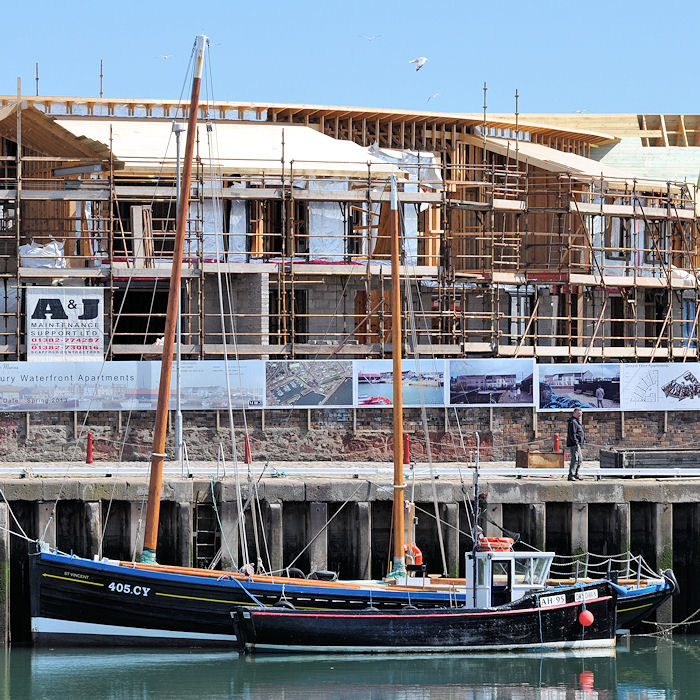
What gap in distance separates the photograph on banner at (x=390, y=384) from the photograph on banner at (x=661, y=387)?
489 cm

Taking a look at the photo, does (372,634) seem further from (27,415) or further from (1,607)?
(27,415)

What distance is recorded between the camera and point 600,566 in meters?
31.1

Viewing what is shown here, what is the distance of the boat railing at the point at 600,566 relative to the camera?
1182 inches

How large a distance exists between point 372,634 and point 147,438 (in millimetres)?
11056

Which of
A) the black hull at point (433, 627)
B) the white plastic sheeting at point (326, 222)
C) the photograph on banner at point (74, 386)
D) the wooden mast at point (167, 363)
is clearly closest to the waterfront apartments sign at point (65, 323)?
the photograph on banner at point (74, 386)

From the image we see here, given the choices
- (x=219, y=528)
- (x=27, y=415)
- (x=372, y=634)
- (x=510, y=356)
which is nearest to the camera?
(x=372, y=634)

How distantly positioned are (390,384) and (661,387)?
23.2 feet

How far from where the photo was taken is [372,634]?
91.8ft

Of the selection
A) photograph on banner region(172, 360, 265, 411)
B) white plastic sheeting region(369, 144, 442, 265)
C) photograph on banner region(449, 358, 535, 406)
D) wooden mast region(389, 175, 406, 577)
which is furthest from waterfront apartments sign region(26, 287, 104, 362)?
wooden mast region(389, 175, 406, 577)

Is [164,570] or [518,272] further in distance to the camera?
[518,272]

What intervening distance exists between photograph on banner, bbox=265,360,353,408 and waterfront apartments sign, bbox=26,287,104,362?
4430 millimetres

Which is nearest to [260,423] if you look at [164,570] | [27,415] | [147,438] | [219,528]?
[147,438]

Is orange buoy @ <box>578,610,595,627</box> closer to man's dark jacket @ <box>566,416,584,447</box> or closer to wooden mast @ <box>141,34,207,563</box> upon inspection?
man's dark jacket @ <box>566,416,584,447</box>

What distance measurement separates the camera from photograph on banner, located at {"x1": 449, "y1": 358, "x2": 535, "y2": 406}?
38.6 metres
